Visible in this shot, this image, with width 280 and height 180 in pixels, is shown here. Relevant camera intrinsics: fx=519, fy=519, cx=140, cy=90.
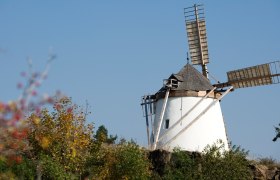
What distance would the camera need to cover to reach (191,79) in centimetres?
3216

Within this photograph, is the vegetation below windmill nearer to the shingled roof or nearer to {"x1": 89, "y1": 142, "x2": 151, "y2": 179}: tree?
{"x1": 89, "y1": 142, "x2": 151, "y2": 179}: tree

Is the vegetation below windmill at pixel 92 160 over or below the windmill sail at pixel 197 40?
below

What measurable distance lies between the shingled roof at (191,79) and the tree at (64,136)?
778 cm

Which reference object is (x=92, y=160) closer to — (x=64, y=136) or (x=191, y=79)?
(x=64, y=136)

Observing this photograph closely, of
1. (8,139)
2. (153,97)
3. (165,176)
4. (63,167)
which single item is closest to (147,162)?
(165,176)

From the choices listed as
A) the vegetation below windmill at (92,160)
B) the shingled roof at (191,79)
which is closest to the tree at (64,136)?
the vegetation below windmill at (92,160)

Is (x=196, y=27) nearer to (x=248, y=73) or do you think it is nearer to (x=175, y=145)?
(x=248, y=73)

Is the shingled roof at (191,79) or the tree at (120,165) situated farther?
the shingled roof at (191,79)

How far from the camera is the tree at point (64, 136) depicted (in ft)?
82.3

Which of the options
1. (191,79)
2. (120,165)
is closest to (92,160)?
(120,165)

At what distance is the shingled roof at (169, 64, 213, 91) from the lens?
1242 inches

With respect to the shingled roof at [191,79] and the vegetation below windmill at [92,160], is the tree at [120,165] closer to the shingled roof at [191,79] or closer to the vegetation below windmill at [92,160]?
the vegetation below windmill at [92,160]

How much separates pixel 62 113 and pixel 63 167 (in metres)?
2.70

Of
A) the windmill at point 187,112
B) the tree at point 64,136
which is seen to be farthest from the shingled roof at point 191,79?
the tree at point 64,136
